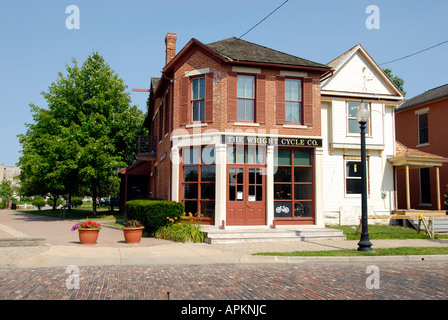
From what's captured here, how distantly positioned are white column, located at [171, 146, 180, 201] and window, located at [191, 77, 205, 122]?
1693 mm

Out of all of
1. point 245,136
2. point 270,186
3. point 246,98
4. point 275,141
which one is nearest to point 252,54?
point 246,98

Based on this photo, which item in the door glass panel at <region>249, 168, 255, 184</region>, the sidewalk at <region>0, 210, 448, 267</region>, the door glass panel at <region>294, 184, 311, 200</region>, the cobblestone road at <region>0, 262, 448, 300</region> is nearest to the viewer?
the cobblestone road at <region>0, 262, 448, 300</region>

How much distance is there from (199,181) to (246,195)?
205 cm

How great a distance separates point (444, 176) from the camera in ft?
77.0

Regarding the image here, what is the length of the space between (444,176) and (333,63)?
10.0 metres

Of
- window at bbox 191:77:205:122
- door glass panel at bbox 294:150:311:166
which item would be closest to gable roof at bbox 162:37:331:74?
window at bbox 191:77:205:122

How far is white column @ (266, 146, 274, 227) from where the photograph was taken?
52.8 ft

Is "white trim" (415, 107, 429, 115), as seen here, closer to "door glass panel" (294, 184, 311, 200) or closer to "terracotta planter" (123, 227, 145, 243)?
"door glass panel" (294, 184, 311, 200)

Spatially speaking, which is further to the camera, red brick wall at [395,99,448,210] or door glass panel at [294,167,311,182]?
red brick wall at [395,99,448,210]

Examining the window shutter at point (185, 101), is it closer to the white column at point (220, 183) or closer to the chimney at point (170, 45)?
the white column at point (220, 183)

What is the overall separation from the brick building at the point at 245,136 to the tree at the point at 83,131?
9329mm

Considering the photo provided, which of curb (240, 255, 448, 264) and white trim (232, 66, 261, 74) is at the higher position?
white trim (232, 66, 261, 74)
